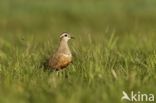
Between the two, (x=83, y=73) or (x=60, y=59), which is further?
(x=60, y=59)

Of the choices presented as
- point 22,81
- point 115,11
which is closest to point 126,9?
point 115,11

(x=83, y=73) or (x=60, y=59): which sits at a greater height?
(x=60, y=59)

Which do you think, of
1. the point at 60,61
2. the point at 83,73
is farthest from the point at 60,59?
the point at 83,73

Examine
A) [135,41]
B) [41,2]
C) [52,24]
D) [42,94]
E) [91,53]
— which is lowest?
[42,94]

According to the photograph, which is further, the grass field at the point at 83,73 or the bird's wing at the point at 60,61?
the bird's wing at the point at 60,61

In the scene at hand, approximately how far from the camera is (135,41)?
33.6 ft

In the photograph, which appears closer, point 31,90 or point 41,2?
point 31,90

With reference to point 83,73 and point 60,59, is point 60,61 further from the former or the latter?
point 83,73

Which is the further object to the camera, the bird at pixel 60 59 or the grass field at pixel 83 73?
the bird at pixel 60 59

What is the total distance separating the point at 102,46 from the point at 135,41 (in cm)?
129

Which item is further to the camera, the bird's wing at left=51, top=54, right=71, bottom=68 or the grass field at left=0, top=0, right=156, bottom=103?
the bird's wing at left=51, top=54, right=71, bottom=68

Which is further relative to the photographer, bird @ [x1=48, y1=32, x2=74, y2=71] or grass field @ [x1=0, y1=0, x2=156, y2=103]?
bird @ [x1=48, y1=32, x2=74, y2=71]

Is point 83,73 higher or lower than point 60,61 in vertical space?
lower

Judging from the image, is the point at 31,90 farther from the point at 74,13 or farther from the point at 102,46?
the point at 74,13
